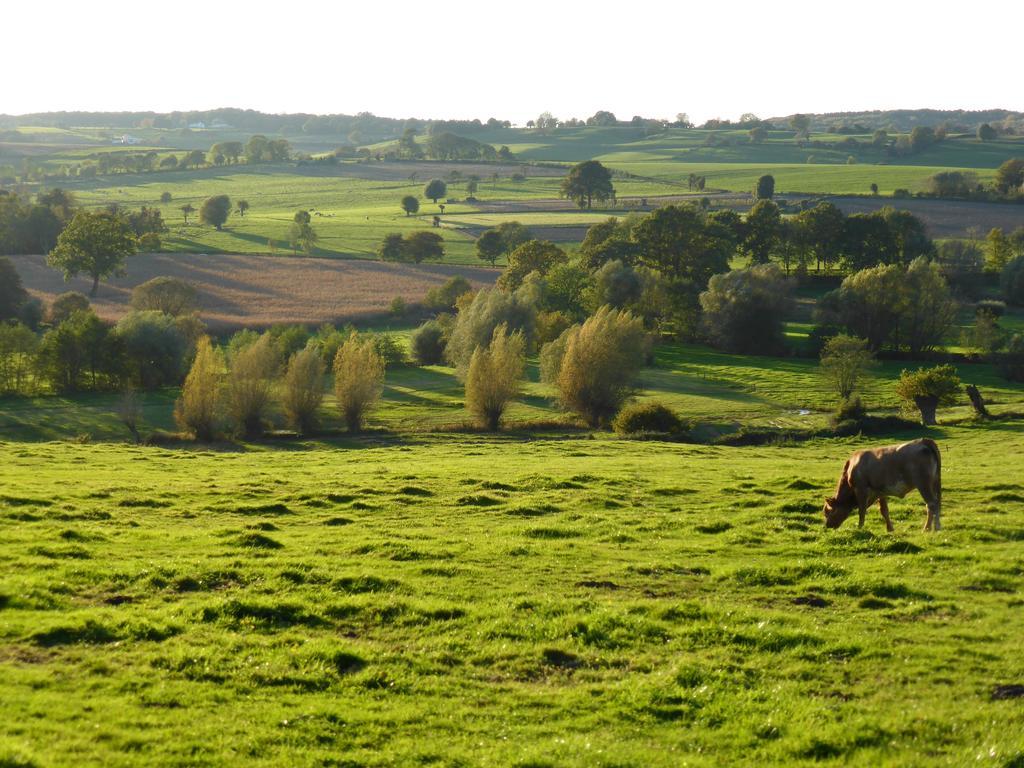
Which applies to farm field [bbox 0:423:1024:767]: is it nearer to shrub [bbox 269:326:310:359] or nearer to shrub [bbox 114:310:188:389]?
shrub [bbox 114:310:188:389]

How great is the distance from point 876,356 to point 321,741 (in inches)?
3243

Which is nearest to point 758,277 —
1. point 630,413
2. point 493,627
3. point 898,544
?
point 630,413

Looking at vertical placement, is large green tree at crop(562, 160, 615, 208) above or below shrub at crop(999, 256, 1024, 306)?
above

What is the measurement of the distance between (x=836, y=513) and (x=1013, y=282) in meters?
94.8

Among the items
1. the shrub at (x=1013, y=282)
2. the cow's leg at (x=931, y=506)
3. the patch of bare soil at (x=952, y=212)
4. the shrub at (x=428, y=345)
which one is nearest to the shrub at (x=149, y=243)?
the shrub at (x=428, y=345)

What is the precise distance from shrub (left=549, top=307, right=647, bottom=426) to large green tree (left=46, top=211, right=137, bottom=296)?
228 ft

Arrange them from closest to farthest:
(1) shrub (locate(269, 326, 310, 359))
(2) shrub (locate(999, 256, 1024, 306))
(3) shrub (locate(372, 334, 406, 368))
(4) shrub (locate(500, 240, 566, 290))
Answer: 1. (1) shrub (locate(269, 326, 310, 359))
2. (3) shrub (locate(372, 334, 406, 368))
3. (2) shrub (locate(999, 256, 1024, 306))
4. (4) shrub (locate(500, 240, 566, 290))

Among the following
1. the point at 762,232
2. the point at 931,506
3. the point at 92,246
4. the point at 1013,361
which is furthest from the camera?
the point at 762,232

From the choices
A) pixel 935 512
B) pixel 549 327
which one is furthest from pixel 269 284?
pixel 935 512

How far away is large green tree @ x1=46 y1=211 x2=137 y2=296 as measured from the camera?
11088 cm

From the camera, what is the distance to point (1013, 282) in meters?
106

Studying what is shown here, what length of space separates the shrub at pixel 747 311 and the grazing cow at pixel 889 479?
68.0 metres

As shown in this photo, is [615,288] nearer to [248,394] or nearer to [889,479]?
[248,394]

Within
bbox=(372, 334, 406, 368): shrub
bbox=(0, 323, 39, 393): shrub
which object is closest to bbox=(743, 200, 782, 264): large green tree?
bbox=(372, 334, 406, 368): shrub
